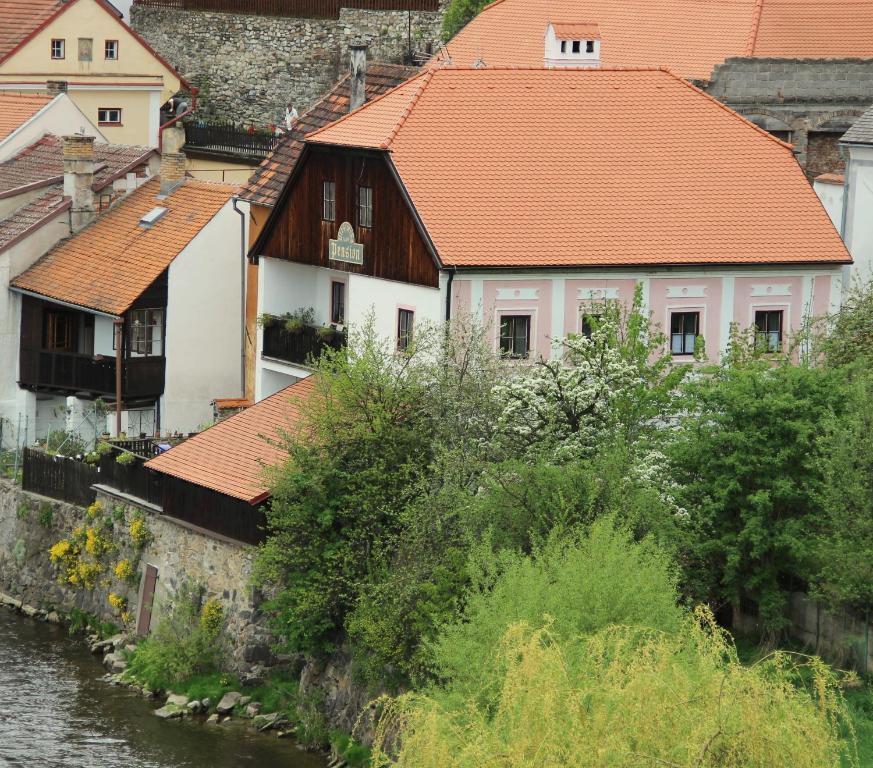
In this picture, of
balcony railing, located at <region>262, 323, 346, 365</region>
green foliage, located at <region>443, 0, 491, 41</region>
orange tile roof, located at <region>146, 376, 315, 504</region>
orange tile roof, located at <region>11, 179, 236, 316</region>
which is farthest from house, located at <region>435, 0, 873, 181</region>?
orange tile roof, located at <region>146, 376, 315, 504</region>

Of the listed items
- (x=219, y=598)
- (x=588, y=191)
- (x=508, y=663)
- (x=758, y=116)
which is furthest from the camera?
(x=758, y=116)

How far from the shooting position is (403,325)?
42125 millimetres

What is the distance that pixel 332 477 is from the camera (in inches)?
1497

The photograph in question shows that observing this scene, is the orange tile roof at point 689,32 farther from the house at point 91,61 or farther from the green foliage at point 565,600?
Answer: the green foliage at point 565,600

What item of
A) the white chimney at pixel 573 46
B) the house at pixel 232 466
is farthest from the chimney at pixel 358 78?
the house at pixel 232 466

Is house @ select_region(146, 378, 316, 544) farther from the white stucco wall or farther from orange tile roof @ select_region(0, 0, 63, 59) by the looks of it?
orange tile roof @ select_region(0, 0, 63, 59)

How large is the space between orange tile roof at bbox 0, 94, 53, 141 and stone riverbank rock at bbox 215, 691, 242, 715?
21873mm

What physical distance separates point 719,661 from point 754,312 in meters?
17.9

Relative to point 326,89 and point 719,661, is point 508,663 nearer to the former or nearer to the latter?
point 719,661

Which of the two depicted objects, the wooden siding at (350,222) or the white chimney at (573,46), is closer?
the wooden siding at (350,222)

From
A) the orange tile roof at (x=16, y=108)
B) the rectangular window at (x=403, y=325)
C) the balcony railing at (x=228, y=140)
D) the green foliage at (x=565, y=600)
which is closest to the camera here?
the green foliage at (x=565, y=600)

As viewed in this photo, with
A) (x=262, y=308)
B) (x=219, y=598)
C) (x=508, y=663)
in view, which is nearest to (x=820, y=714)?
(x=508, y=663)

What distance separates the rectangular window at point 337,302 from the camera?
1791 inches

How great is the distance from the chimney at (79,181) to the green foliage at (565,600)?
22.1 meters
